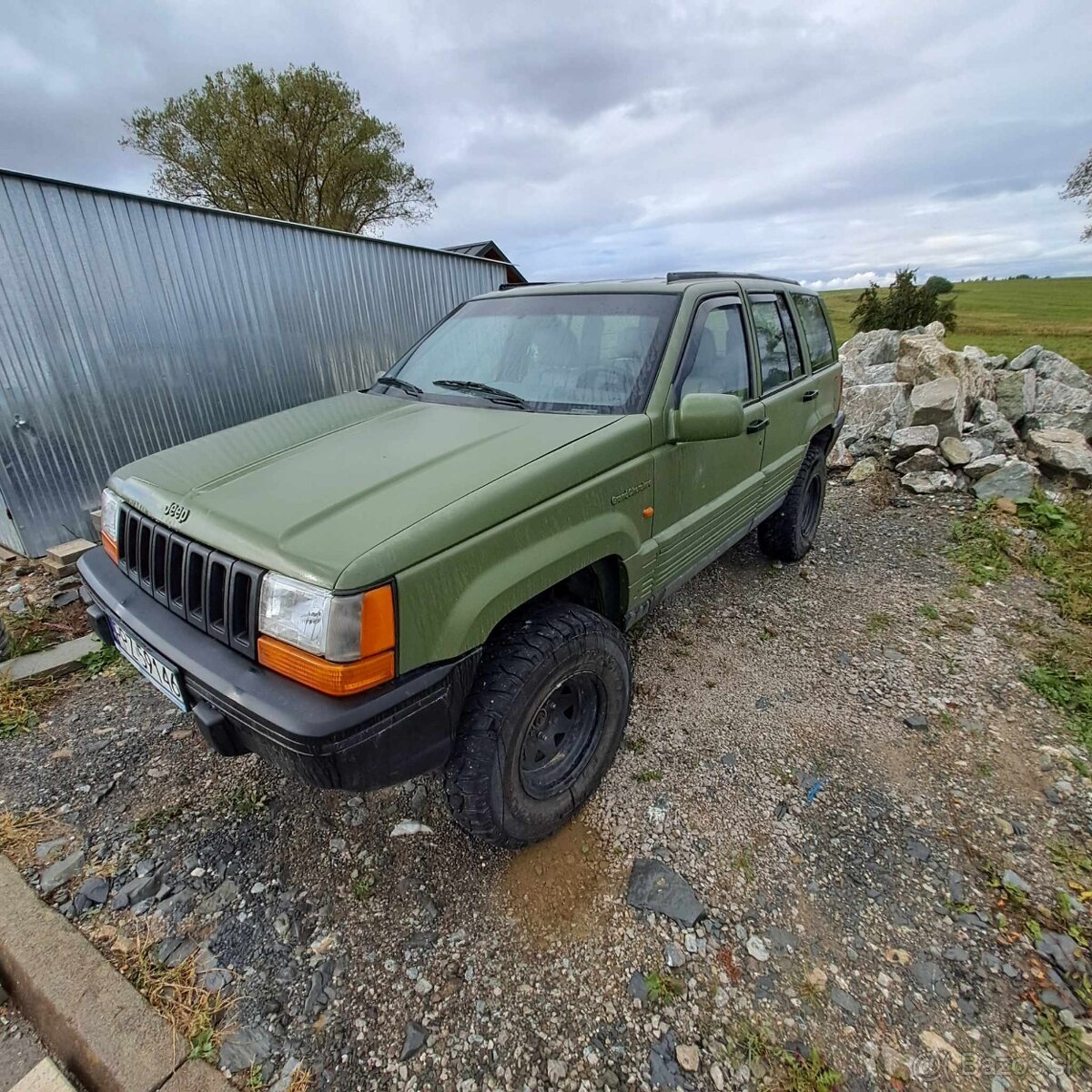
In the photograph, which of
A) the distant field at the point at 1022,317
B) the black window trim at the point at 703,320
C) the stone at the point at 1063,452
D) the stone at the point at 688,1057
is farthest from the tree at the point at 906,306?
the stone at the point at 688,1057

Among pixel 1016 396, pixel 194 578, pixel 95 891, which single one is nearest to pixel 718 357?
pixel 194 578

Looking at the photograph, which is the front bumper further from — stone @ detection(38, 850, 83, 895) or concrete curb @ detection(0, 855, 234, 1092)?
stone @ detection(38, 850, 83, 895)

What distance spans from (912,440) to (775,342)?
311cm

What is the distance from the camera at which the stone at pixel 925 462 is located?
5.39m

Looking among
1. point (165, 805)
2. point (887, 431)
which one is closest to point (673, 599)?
point (165, 805)

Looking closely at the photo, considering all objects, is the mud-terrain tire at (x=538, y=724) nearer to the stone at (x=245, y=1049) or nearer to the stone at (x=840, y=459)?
the stone at (x=245, y=1049)

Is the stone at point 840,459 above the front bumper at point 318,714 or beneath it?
beneath

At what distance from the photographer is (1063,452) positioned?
17.5ft

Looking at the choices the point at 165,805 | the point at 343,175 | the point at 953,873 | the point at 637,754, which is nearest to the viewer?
the point at 953,873

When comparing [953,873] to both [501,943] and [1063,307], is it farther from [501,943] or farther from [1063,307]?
[1063,307]

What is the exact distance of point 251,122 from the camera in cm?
1747

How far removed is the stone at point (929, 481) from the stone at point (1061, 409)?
197cm

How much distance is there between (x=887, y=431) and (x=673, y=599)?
4035mm

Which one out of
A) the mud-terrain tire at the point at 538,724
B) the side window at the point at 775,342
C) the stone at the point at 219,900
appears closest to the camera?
the mud-terrain tire at the point at 538,724
